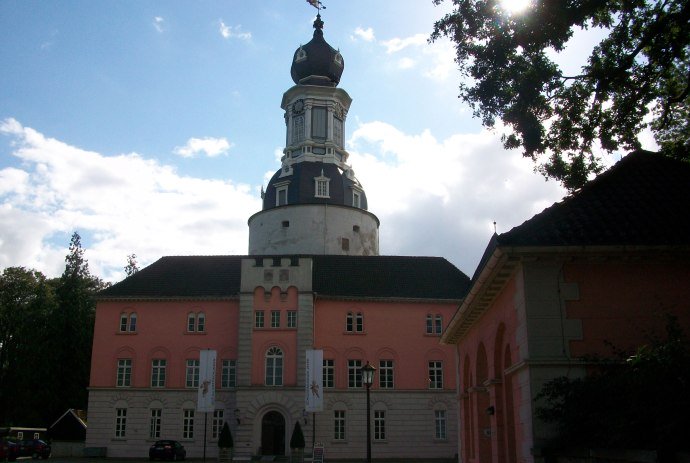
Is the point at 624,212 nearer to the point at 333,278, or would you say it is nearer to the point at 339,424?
the point at 339,424

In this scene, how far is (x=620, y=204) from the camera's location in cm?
1552

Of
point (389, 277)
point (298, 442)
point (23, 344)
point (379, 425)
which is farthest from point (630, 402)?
point (23, 344)

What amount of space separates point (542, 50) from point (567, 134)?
7.49 feet

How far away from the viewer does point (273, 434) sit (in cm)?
4350

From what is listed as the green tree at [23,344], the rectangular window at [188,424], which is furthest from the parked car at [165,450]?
the green tree at [23,344]

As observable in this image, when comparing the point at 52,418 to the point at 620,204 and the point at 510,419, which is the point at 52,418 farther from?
the point at 620,204

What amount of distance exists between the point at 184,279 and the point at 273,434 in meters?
11.8

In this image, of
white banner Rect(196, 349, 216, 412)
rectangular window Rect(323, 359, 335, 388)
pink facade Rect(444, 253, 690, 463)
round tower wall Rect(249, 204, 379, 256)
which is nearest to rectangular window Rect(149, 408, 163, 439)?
white banner Rect(196, 349, 216, 412)

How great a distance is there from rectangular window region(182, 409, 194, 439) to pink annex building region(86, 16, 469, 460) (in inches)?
2.4

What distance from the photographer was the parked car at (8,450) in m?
40.1

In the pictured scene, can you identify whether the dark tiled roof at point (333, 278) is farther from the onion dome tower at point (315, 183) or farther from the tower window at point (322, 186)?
the tower window at point (322, 186)

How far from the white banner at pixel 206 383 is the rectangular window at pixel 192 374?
15.9 ft

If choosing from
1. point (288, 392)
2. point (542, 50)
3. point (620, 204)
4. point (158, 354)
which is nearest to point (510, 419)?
point (620, 204)

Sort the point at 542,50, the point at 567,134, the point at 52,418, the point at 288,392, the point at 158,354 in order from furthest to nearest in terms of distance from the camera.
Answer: the point at 52,418, the point at 158,354, the point at 288,392, the point at 567,134, the point at 542,50
